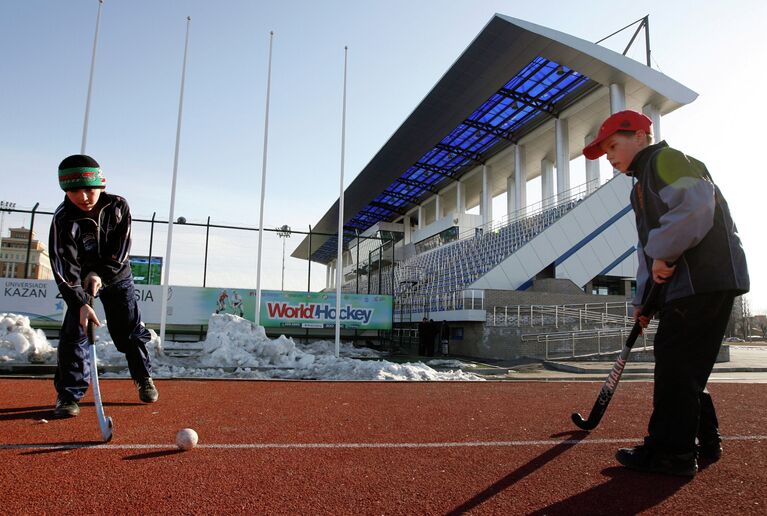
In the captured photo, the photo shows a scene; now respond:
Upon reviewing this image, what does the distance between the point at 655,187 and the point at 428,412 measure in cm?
280

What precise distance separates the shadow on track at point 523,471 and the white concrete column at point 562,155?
88.3 feet

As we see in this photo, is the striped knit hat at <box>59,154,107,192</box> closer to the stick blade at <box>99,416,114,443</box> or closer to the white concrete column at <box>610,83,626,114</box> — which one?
the stick blade at <box>99,416,114,443</box>

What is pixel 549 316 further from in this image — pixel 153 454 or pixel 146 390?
pixel 153 454

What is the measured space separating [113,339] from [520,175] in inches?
1277

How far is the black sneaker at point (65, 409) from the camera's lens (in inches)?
150

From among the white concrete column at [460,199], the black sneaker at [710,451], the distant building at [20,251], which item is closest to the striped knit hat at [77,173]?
the black sneaker at [710,451]

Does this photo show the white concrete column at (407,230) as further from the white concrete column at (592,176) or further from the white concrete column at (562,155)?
the white concrete column at (592,176)

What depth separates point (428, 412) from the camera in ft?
15.0

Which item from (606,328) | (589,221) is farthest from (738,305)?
(606,328)

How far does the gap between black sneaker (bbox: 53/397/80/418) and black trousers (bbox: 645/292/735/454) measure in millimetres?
3996

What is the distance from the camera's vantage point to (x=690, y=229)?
8.16 ft

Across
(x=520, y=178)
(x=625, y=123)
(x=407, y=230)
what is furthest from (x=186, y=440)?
(x=407, y=230)

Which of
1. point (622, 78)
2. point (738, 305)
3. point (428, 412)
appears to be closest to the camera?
point (428, 412)

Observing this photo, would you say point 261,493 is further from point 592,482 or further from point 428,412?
point 428,412
